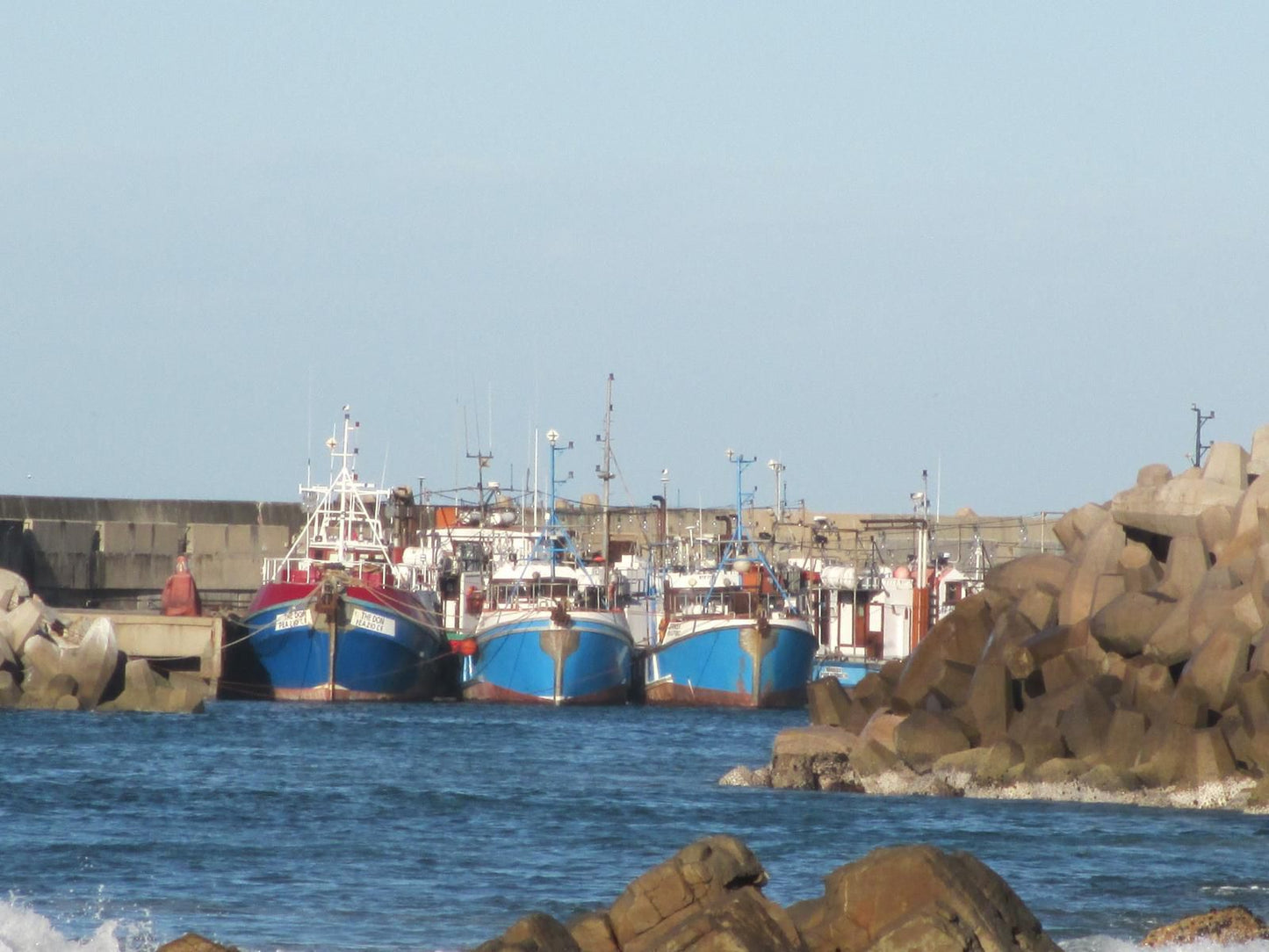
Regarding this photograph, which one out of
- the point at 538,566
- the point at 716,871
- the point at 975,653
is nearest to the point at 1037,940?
the point at 716,871

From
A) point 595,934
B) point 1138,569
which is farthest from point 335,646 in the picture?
point 595,934

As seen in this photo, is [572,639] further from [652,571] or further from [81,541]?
[81,541]

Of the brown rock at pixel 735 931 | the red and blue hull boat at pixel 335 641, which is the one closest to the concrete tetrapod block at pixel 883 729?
the brown rock at pixel 735 931

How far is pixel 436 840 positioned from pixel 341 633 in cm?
2554

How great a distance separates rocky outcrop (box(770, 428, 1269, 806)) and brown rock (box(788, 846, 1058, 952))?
40.2 feet

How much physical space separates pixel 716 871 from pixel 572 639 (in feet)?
116

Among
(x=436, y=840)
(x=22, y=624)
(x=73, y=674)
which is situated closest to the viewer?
(x=436, y=840)

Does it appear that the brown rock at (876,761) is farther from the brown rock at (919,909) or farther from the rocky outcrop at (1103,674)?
the brown rock at (919,909)

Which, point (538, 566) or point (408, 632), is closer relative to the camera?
point (408, 632)

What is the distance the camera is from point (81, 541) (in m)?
57.4

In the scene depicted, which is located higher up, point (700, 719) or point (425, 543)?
point (425, 543)

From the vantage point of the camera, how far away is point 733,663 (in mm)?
48719

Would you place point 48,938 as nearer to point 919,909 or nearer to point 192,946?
point 192,946

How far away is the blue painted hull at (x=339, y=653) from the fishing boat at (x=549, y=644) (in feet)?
5.60
